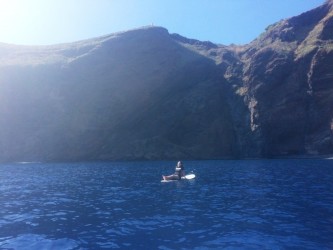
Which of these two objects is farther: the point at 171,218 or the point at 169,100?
the point at 169,100

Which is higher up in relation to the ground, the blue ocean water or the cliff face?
the cliff face

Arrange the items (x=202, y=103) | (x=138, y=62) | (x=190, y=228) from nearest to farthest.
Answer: (x=190, y=228)
(x=202, y=103)
(x=138, y=62)

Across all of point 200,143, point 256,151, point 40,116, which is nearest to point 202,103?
point 200,143

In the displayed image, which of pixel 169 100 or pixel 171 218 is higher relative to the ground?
pixel 169 100

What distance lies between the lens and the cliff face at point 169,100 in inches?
4131

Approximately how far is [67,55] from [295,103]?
7954cm

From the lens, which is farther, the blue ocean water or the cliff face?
the cliff face

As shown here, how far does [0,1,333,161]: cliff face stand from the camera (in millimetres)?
104938

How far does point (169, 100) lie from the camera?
122875 mm

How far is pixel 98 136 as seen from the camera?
113 m

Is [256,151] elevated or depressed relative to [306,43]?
depressed

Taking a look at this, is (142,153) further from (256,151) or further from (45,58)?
(45,58)

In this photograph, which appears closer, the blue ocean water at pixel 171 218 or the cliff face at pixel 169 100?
the blue ocean water at pixel 171 218

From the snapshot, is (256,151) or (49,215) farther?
(256,151)
